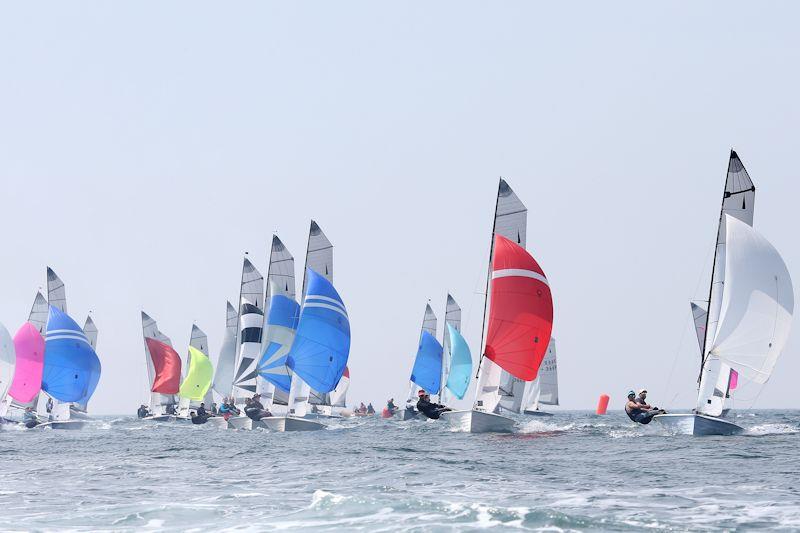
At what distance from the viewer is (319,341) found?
1747 inches

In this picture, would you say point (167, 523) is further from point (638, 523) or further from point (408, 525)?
point (638, 523)

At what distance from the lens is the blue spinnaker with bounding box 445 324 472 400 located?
70.8 metres

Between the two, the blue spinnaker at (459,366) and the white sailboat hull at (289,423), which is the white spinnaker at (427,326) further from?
the white sailboat hull at (289,423)

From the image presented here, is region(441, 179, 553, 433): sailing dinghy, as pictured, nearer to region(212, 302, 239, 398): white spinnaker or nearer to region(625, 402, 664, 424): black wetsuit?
region(625, 402, 664, 424): black wetsuit

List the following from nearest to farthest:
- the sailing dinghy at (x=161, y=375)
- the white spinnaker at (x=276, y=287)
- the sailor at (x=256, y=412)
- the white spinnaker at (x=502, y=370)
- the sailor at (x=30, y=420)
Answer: the white spinnaker at (x=502, y=370), the sailor at (x=256, y=412), the white spinnaker at (x=276, y=287), the sailor at (x=30, y=420), the sailing dinghy at (x=161, y=375)

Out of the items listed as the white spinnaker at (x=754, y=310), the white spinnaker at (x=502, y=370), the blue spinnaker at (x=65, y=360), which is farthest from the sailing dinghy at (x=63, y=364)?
the white spinnaker at (x=754, y=310)

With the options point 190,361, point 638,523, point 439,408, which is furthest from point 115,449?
point 190,361

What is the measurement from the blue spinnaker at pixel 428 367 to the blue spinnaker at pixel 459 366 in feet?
10.9

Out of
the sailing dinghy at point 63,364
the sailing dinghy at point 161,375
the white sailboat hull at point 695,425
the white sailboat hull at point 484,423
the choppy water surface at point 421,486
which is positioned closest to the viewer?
the choppy water surface at point 421,486

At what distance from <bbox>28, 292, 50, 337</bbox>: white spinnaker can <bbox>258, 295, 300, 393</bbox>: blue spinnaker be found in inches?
963

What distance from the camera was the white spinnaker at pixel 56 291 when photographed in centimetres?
6812

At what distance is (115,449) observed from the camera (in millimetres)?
36125

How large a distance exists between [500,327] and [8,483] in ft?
60.7

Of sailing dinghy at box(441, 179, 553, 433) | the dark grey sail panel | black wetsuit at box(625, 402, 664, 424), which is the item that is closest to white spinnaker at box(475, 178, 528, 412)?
sailing dinghy at box(441, 179, 553, 433)
